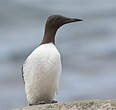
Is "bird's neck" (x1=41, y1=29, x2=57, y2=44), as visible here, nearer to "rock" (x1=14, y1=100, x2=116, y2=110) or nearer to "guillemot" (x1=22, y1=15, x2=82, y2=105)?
"guillemot" (x1=22, y1=15, x2=82, y2=105)

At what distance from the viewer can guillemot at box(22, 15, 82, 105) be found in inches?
217

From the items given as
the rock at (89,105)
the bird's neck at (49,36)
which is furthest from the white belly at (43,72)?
the rock at (89,105)

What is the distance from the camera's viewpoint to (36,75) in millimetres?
5551

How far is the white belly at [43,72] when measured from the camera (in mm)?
5500

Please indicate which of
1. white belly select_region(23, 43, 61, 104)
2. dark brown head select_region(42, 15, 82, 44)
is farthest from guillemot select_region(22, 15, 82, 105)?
dark brown head select_region(42, 15, 82, 44)

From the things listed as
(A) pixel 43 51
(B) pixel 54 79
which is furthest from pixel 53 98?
(A) pixel 43 51

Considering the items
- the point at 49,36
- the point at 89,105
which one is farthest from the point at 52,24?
the point at 89,105

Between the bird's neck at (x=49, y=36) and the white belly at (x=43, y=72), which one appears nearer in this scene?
the white belly at (x=43, y=72)

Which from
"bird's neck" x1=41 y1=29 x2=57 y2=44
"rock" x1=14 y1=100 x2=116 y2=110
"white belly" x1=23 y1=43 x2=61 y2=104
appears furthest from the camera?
"bird's neck" x1=41 y1=29 x2=57 y2=44

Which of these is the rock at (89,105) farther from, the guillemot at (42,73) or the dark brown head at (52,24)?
the dark brown head at (52,24)

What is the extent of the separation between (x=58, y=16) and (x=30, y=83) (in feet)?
3.73

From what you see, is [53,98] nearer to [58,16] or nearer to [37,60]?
[37,60]

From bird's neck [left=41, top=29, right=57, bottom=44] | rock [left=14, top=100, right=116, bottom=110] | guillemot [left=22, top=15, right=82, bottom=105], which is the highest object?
bird's neck [left=41, top=29, right=57, bottom=44]

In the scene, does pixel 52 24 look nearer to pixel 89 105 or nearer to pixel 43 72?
pixel 43 72
